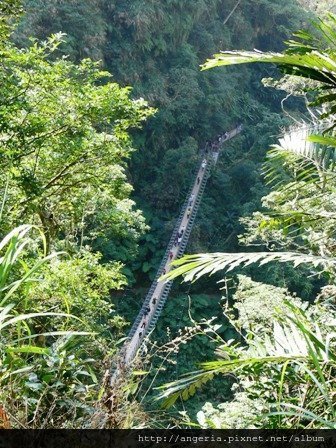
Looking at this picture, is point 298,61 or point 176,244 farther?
point 176,244

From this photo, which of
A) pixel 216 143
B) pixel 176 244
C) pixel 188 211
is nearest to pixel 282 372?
pixel 176 244

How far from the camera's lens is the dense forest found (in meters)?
1.21

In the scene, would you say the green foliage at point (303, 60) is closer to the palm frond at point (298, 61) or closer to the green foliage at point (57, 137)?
the palm frond at point (298, 61)

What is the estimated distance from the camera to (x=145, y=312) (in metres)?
10.5

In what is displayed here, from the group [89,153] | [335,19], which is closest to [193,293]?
[89,153]

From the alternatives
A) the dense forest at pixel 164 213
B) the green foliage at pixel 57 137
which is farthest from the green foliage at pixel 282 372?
the green foliage at pixel 57 137

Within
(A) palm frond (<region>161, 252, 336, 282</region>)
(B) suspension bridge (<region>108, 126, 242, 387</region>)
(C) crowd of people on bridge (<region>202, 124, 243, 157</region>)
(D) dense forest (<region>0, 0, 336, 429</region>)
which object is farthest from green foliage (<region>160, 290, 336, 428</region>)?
(C) crowd of people on bridge (<region>202, 124, 243, 157</region>)

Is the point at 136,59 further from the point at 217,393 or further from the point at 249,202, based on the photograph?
the point at 217,393

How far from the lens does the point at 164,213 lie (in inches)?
579

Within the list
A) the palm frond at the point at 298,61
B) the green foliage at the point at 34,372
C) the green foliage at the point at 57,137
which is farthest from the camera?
the green foliage at the point at 57,137

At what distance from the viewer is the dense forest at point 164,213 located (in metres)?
1.21

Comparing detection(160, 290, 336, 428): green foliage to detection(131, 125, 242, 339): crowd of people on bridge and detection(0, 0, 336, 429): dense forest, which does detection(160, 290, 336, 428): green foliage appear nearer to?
detection(0, 0, 336, 429): dense forest

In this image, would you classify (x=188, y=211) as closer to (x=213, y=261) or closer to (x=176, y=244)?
(x=176, y=244)

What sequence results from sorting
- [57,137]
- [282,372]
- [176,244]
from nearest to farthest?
[282,372] < [57,137] < [176,244]
